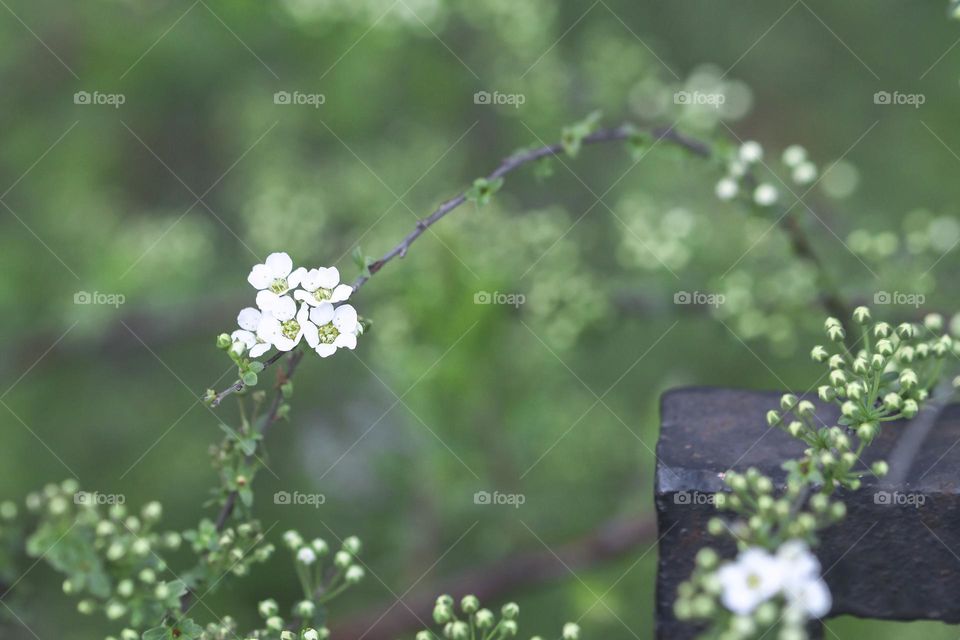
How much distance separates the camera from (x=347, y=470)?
430cm

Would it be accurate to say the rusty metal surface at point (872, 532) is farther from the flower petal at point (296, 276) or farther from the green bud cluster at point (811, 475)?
the flower petal at point (296, 276)

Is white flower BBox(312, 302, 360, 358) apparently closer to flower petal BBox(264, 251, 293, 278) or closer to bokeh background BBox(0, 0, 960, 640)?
flower petal BBox(264, 251, 293, 278)

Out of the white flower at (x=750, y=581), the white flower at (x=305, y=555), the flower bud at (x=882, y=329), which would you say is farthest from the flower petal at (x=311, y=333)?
the flower bud at (x=882, y=329)

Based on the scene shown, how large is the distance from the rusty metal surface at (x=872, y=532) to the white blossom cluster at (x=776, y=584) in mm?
352

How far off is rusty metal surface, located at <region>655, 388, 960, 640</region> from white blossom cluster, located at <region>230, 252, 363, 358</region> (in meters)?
0.64

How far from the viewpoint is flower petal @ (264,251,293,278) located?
6.05 ft

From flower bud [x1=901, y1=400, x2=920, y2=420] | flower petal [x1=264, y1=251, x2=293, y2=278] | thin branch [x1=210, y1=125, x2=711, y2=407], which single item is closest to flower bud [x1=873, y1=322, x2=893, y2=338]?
flower bud [x1=901, y1=400, x2=920, y2=420]

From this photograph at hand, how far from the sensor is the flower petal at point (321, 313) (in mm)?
1755

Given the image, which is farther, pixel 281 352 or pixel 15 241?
pixel 15 241

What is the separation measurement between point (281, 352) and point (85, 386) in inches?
149

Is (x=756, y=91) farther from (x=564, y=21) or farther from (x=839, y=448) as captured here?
(x=839, y=448)

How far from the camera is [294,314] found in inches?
71.1

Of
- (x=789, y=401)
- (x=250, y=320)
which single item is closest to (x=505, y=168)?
(x=250, y=320)

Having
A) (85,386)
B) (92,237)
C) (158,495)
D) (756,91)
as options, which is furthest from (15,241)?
(756,91)
